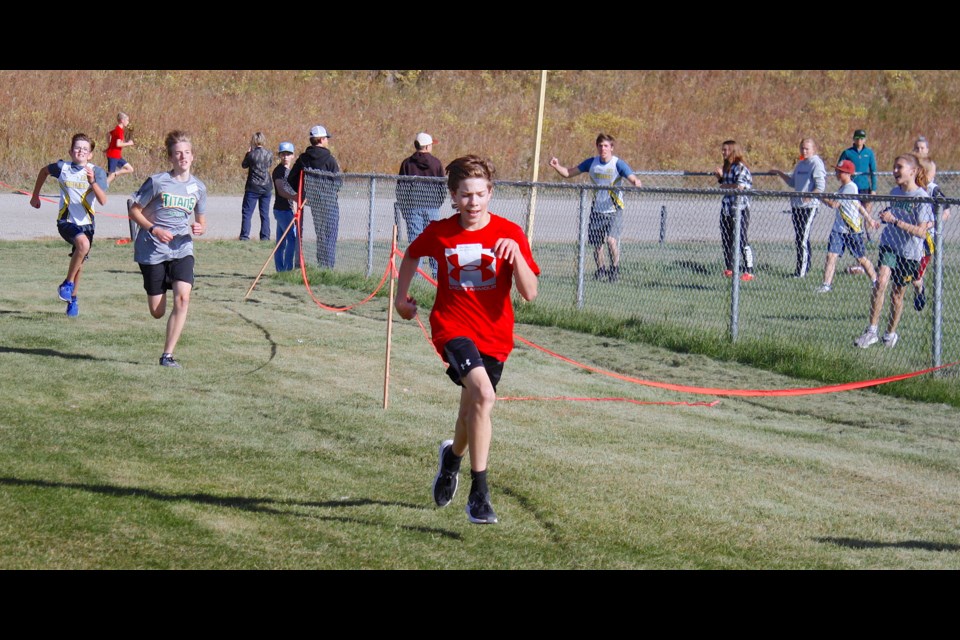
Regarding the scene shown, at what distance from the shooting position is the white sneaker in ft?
39.5

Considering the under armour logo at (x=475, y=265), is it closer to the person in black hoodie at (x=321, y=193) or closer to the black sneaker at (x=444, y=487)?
the black sneaker at (x=444, y=487)

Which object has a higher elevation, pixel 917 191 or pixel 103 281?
pixel 917 191

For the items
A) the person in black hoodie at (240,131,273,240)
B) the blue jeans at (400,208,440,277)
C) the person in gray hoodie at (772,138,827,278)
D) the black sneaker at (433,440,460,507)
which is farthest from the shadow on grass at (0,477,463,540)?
the person in black hoodie at (240,131,273,240)

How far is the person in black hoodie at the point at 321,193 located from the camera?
1756 centimetres

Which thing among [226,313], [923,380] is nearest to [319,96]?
[226,313]

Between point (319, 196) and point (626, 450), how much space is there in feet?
34.0

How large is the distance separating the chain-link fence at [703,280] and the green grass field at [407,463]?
103 cm

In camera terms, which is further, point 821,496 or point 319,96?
point 319,96

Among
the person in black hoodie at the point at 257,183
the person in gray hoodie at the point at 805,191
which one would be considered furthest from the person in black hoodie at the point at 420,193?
the person in black hoodie at the point at 257,183

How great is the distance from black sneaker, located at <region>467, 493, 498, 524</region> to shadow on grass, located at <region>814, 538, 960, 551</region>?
A: 66.8 inches

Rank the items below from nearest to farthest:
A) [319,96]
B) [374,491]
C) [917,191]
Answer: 1. [374,491]
2. [917,191]
3. [319,96]

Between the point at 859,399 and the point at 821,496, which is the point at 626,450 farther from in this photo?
the point at 859,399

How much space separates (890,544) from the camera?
6.28m
